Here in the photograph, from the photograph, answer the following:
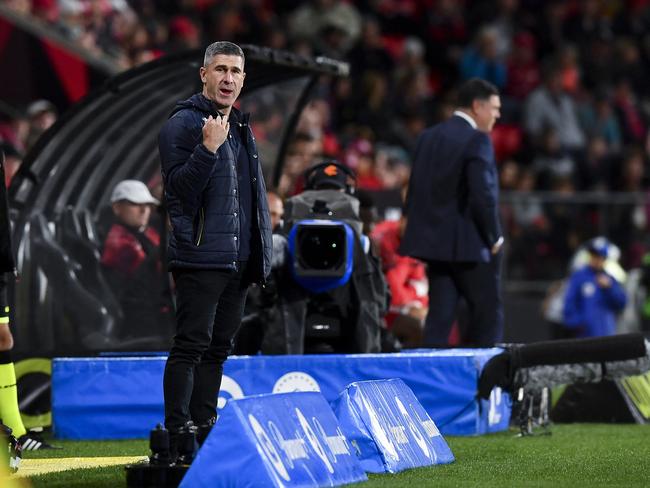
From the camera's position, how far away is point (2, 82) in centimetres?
1611

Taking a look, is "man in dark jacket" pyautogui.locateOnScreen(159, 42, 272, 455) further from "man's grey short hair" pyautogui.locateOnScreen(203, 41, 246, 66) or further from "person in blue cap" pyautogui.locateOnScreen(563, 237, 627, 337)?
"person in blue cap" pyautogui.locateOnScreen(563, 237, 627, 337)

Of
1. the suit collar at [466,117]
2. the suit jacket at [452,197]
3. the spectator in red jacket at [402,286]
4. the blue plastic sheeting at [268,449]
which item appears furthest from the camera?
the spectator in red jacket at [402,286]

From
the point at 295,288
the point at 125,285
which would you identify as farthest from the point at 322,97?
the point at 295,288

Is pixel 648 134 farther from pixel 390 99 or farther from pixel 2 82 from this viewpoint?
pixel 2 82

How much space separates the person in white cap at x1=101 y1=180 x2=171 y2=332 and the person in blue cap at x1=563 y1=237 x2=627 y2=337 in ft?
21.2

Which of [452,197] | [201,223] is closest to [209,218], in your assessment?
[201,223]

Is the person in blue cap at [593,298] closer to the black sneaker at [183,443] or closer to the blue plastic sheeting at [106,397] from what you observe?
the blue plastic sheeting at [106,397]

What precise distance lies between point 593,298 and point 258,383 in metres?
7.56

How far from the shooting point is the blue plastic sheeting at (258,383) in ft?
31.3

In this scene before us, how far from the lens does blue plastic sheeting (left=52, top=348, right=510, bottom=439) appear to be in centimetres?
954

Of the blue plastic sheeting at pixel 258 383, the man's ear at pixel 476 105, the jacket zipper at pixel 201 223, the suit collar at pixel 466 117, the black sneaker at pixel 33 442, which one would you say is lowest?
the black sneaker at pixel 33 442

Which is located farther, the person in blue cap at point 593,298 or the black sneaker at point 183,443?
the person in blue cap at point 593,298

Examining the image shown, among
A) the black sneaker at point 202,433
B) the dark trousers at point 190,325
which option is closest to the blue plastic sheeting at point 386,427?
the black sneaker at point 202,433

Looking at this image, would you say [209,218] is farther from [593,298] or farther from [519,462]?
[593,298]
